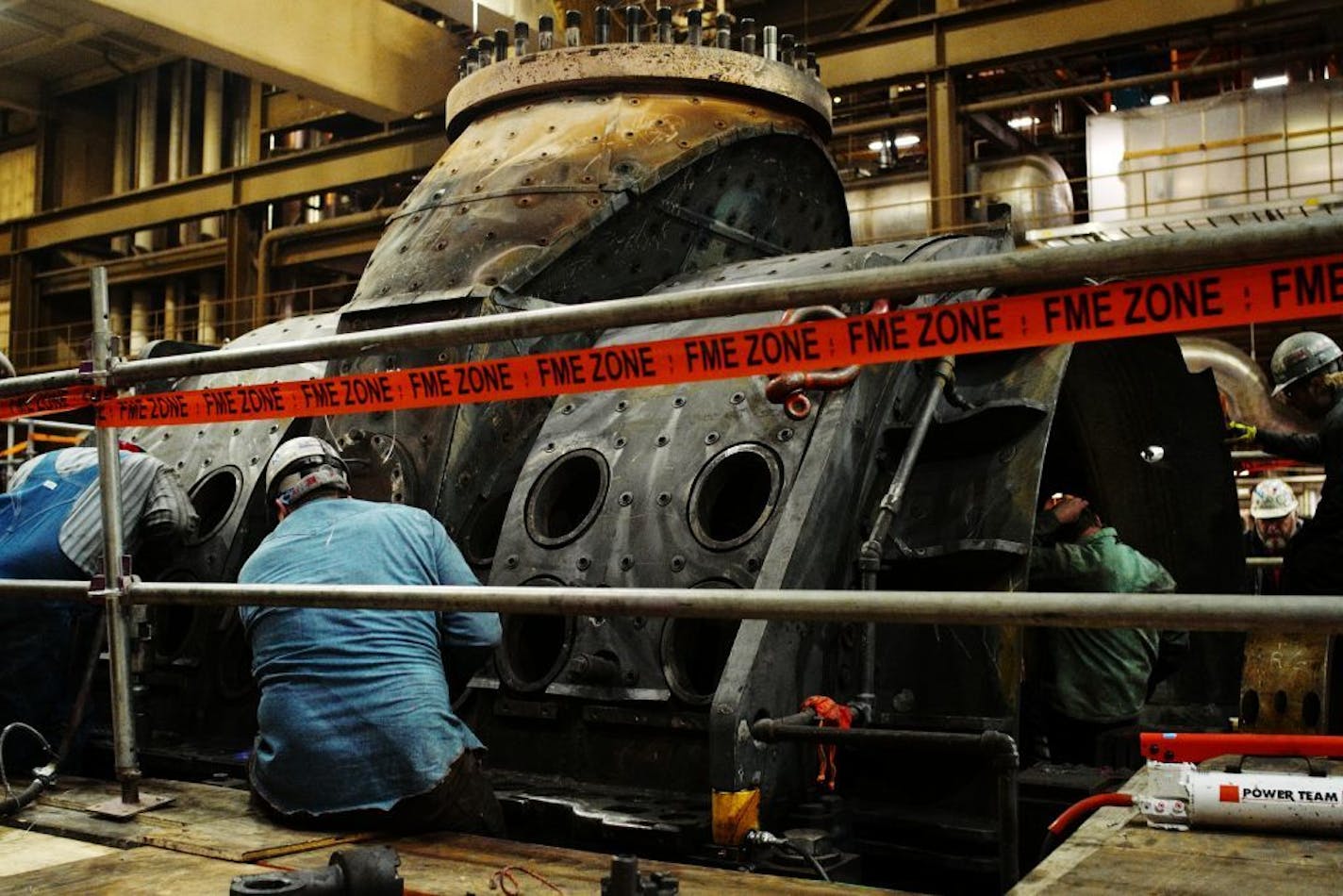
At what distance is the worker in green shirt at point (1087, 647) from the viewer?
5742 millimetres

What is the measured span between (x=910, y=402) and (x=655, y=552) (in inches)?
37.8


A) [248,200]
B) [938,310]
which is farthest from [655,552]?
[248,200]

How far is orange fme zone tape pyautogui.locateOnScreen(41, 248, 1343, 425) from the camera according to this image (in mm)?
2137

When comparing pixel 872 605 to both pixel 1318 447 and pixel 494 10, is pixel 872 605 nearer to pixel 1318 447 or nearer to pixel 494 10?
pixel 1318 447

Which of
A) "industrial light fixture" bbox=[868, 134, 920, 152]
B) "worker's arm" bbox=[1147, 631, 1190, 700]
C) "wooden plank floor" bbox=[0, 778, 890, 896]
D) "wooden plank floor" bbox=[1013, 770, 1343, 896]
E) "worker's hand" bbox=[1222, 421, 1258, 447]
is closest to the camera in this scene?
"wooden plank floor" bbox=[1013, 770, 1343, 896]

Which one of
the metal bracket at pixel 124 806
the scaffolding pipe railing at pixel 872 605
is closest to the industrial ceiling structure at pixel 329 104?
the metal bracket at pixel 124 806

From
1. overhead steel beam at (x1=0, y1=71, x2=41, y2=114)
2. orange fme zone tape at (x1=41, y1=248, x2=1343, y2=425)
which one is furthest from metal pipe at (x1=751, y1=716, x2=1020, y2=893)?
overhead steel beam at (x1=0, y1=71, x2=41, y2=114)

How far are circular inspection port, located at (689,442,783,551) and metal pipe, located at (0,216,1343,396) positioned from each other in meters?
1.29

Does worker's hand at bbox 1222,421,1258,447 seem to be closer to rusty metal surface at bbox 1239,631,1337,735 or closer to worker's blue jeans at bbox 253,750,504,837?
rusty metal surface at bbox 1239,631,1337,735

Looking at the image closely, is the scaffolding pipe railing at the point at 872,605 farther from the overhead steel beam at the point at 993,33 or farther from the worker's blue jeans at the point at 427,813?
the overhead steel beam at the point at 993,33

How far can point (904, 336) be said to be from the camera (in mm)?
2457

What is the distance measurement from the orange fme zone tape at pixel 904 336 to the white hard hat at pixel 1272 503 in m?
7.50

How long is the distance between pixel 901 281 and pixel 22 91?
Answer: 68.6ft

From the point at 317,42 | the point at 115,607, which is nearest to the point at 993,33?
the point at 317,42
